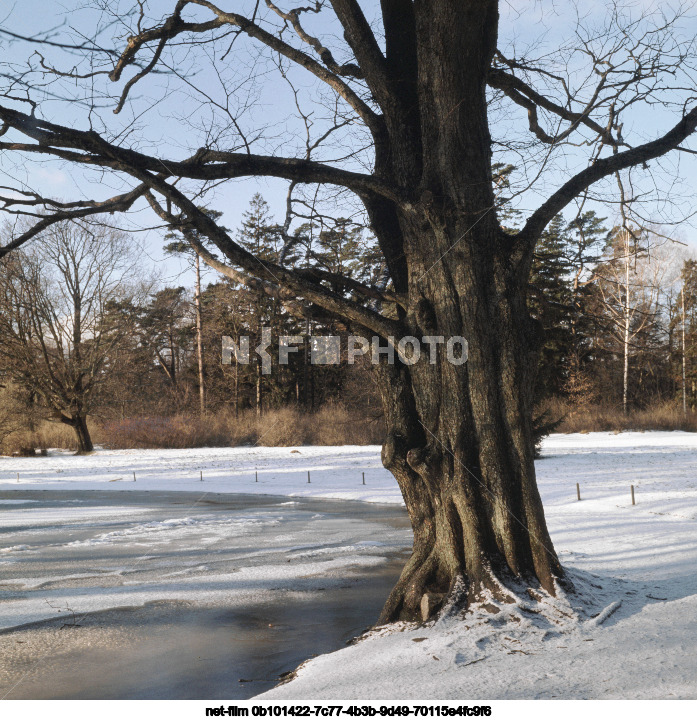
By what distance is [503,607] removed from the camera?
20.6 feet

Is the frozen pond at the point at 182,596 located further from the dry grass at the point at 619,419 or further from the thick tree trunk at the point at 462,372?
the dry grass at the point at 619,419

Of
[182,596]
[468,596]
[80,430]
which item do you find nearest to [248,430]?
[80,430]

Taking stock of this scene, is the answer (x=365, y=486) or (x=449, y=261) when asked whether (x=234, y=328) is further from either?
(x=449, y=261)

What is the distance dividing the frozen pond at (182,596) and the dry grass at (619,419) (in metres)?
26.1

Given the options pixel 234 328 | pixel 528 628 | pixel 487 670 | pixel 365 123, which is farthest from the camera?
pixel 234 328

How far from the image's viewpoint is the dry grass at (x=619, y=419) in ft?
132

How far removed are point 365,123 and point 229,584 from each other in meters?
6.32

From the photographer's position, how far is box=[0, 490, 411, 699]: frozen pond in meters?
6.47

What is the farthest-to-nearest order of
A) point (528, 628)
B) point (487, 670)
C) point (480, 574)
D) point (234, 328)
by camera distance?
1. point (234, 328)
2. point (480, 574)
3. point (528, 628)
4. point (487, 670)

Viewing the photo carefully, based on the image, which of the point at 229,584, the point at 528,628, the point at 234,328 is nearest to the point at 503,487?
the point at 528,628

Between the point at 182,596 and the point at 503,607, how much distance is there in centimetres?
481

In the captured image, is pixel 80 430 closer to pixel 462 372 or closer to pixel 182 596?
pixel 182 596

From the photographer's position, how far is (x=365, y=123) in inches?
329

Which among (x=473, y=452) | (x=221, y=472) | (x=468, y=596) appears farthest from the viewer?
(x=221, y=472)
